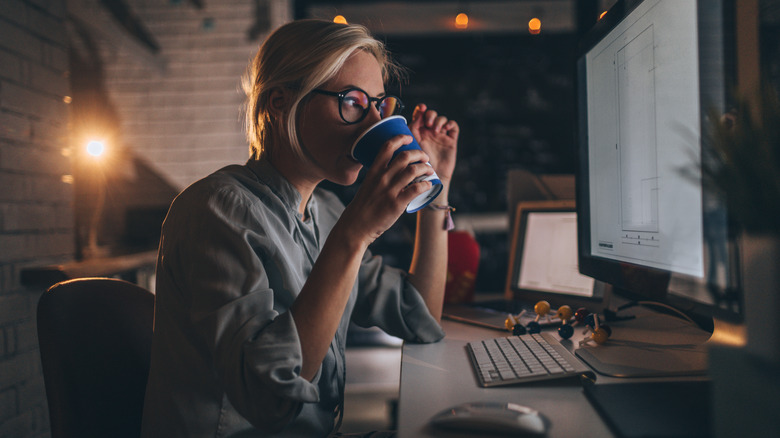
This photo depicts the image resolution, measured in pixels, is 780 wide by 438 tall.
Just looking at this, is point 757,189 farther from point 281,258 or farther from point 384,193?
point 281,258

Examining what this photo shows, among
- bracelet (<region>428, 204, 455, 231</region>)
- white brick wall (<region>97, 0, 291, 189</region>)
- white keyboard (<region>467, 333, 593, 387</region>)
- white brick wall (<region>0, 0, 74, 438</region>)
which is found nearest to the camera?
white keyboard (<region>467, 333, 593, 387</region>)

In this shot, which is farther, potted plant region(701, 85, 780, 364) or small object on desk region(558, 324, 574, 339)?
small object on desk region(558, 324, 574, 339)

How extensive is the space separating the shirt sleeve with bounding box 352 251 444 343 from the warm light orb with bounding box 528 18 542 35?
108 inches

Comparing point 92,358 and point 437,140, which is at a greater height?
point 437,140

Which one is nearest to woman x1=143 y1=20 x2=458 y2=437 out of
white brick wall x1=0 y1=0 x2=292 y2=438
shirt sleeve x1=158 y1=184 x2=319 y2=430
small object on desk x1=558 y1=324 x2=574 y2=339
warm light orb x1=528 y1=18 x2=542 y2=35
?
shirt sleeve x1=158 y1=184 x2=319 y2=430

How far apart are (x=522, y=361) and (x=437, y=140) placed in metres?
0.64

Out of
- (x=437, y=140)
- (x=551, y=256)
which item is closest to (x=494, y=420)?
(x=437, y=140)

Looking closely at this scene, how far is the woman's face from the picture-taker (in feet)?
2.87

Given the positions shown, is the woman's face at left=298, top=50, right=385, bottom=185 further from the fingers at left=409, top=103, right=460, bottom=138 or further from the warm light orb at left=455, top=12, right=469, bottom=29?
Result: the warm light orb at left=455, top=12, right=469, bottom=29

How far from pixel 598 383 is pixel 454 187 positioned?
102 inches

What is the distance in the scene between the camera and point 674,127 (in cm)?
66

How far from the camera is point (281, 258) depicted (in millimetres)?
783

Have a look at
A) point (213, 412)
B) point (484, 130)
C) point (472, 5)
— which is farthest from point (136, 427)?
point (472, 5)

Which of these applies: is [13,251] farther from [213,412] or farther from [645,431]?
[645,431]
